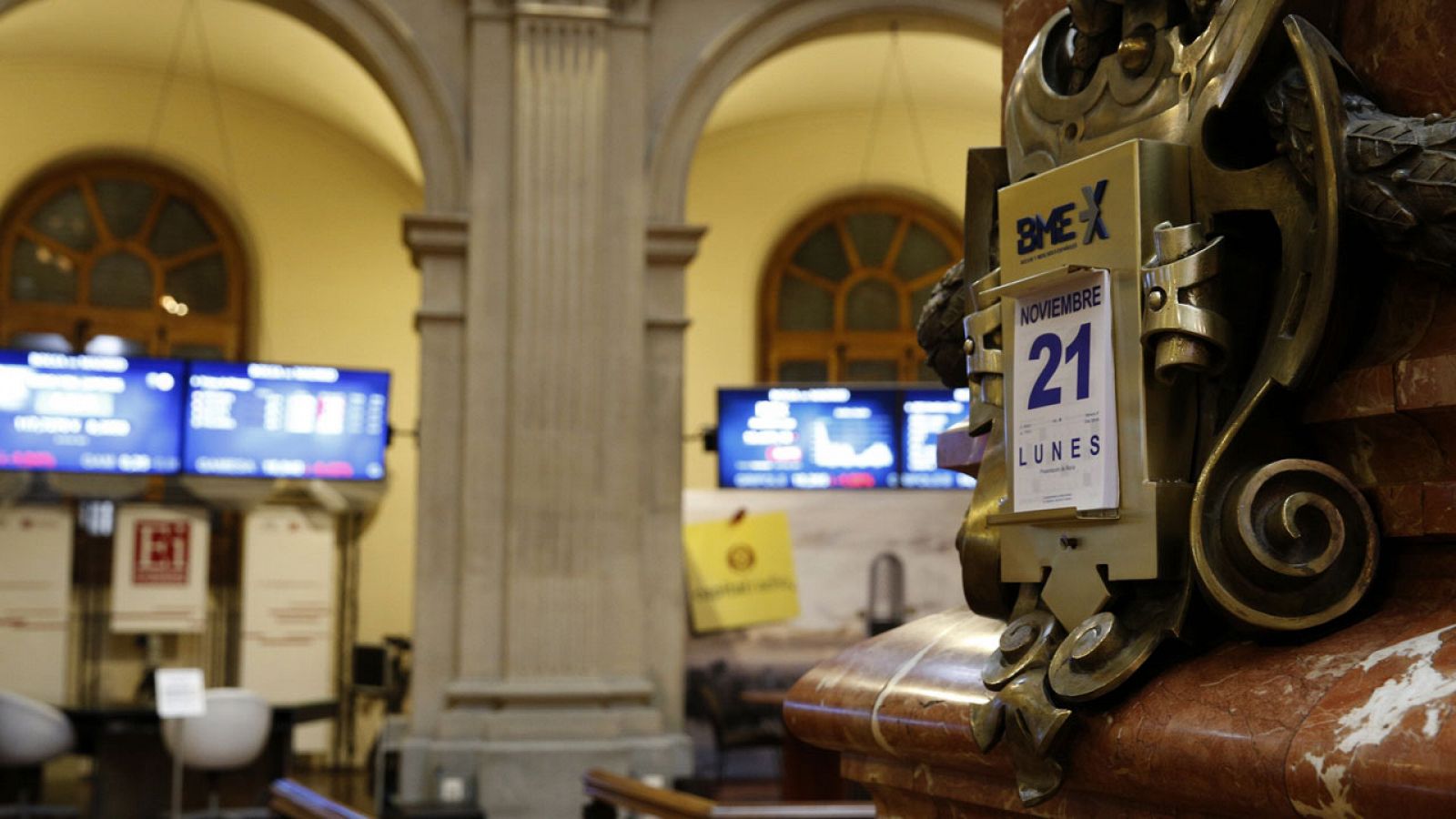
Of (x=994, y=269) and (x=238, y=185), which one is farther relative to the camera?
(x=238, y=185)

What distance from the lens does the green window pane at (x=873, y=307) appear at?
55.5 feet

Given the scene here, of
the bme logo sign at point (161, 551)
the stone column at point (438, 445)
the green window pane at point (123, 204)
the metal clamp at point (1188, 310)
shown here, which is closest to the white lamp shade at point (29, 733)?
the bme logo sign at point (161, 551)

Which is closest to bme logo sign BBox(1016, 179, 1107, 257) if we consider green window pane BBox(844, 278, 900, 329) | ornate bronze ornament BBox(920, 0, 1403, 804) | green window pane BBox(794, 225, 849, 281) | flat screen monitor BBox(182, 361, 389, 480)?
ornate bronze ornament BBox(920, 0, 1403, 804)

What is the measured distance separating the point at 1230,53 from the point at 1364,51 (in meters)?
0.12

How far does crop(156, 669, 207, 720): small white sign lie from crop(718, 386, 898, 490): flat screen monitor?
168 inches

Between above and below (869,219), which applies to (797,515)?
below

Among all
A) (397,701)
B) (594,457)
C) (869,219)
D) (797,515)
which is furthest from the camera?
(869,219)

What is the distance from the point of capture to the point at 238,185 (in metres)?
15.9

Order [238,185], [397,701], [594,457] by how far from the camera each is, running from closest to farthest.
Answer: [594,457]
[397,701]
[238,185]

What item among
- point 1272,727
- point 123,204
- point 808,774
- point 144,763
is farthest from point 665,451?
point 1272,727

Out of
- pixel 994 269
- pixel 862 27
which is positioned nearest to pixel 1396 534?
pixel 994 269

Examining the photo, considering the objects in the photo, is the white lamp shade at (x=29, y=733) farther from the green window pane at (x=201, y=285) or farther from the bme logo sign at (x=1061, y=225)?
the bme logo sign at (x=1061, y=225)

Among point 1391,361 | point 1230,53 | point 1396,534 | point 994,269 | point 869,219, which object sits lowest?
point 1396,534

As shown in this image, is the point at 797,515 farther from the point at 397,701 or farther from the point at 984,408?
the point at 984,408
